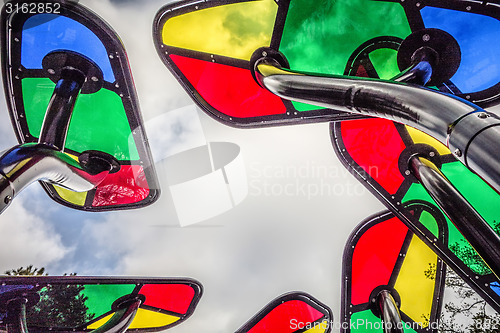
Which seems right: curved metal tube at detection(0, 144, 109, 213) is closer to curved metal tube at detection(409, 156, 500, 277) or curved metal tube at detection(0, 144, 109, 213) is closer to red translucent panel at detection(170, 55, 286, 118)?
red translucent panel at detection(170, 55, 286, 118)

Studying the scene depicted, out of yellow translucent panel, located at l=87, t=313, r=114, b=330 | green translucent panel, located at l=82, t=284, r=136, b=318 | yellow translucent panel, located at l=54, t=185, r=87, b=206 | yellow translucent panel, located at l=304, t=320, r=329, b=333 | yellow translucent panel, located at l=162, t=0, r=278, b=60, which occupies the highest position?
yellow translucent panel, located at l=162, t=0, r=278, b=60

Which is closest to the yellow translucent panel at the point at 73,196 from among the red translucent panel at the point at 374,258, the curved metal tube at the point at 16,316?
the curved metal tube at the point at 16,316

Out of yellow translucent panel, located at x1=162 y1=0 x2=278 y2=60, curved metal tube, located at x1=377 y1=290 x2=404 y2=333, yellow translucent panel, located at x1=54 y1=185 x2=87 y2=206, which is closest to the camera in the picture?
yellow translucent panel, located at x1=162 y1=0 x2=278 y2=60

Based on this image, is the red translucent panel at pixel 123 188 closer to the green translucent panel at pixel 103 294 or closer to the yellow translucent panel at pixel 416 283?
the green translucent panel at pixel 103 294

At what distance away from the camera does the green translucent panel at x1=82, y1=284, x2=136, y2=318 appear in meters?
4.53

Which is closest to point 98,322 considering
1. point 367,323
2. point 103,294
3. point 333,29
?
point 103,294

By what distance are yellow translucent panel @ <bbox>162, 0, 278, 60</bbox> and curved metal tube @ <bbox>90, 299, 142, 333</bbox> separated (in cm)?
388

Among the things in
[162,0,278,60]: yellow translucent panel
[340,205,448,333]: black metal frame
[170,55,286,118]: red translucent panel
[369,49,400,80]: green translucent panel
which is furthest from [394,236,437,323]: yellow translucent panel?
[162,0,278,60]: yellow translucent panel

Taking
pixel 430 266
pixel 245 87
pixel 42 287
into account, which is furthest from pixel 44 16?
pixel 430 266

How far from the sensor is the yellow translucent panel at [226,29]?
3.37m

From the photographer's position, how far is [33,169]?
104 inches

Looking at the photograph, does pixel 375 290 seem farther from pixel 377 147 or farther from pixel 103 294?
pixel 103 294

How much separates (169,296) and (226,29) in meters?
4.33

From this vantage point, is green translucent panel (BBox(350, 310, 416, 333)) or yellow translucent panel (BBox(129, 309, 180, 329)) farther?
yellow translucent panel (BBox(129, 309, 180, 329))
